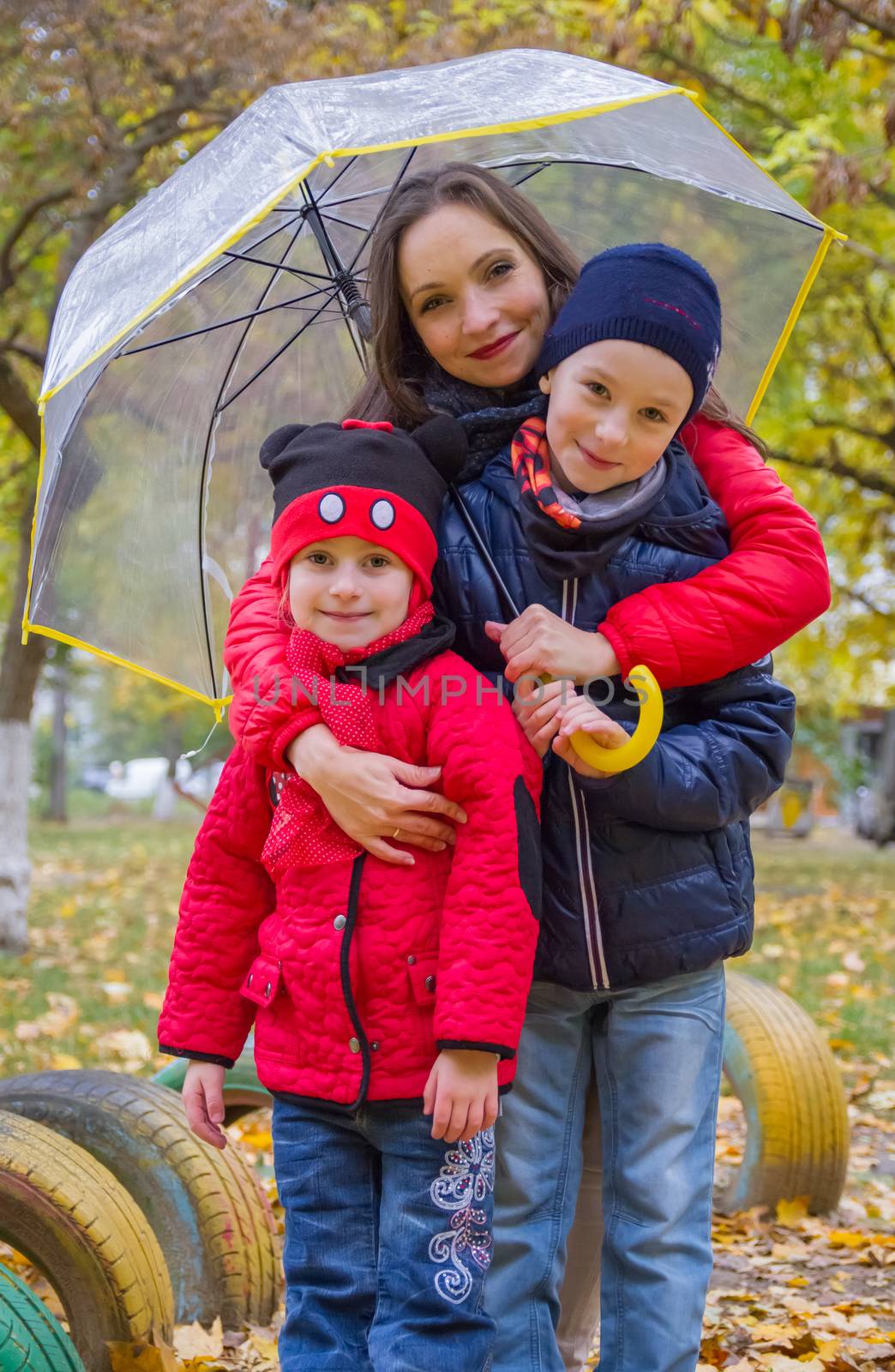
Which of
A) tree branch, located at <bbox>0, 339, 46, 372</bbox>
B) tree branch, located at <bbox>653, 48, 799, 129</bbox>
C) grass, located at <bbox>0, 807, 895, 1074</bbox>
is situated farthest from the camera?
tree branch, located at <bbox>653, 48, 799, 129</bbox>

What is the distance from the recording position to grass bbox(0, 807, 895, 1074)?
21.9 feet

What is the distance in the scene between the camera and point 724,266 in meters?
3.00

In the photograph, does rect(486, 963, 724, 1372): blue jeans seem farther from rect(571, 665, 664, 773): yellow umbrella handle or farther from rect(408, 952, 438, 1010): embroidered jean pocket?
rect(571, 665, 664, 773): yellow umbrella handle

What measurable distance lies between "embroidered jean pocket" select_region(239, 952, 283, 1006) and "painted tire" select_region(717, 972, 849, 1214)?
2713mm

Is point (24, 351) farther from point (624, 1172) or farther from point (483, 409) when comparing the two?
point (624, 1172)

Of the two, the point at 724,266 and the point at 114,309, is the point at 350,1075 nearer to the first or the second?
the point at 114,309

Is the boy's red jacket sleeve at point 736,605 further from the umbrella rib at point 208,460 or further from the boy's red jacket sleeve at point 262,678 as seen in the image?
the umbrella rib at point 208,460

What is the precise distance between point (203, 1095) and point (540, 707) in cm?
92

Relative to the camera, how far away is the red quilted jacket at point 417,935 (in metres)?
2.07

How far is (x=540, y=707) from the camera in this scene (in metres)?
2.15

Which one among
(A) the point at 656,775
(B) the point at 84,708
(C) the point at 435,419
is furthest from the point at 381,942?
(B) the point at 84,708

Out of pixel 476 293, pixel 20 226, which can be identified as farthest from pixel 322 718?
pixel 20 226

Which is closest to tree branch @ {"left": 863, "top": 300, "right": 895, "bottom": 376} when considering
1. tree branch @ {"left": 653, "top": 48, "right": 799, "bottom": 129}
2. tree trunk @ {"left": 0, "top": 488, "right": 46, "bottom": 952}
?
tree branch @ {"left": 653, "top": 48, "right": 799, "bottom": 129}

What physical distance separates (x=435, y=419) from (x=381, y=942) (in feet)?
2.92
